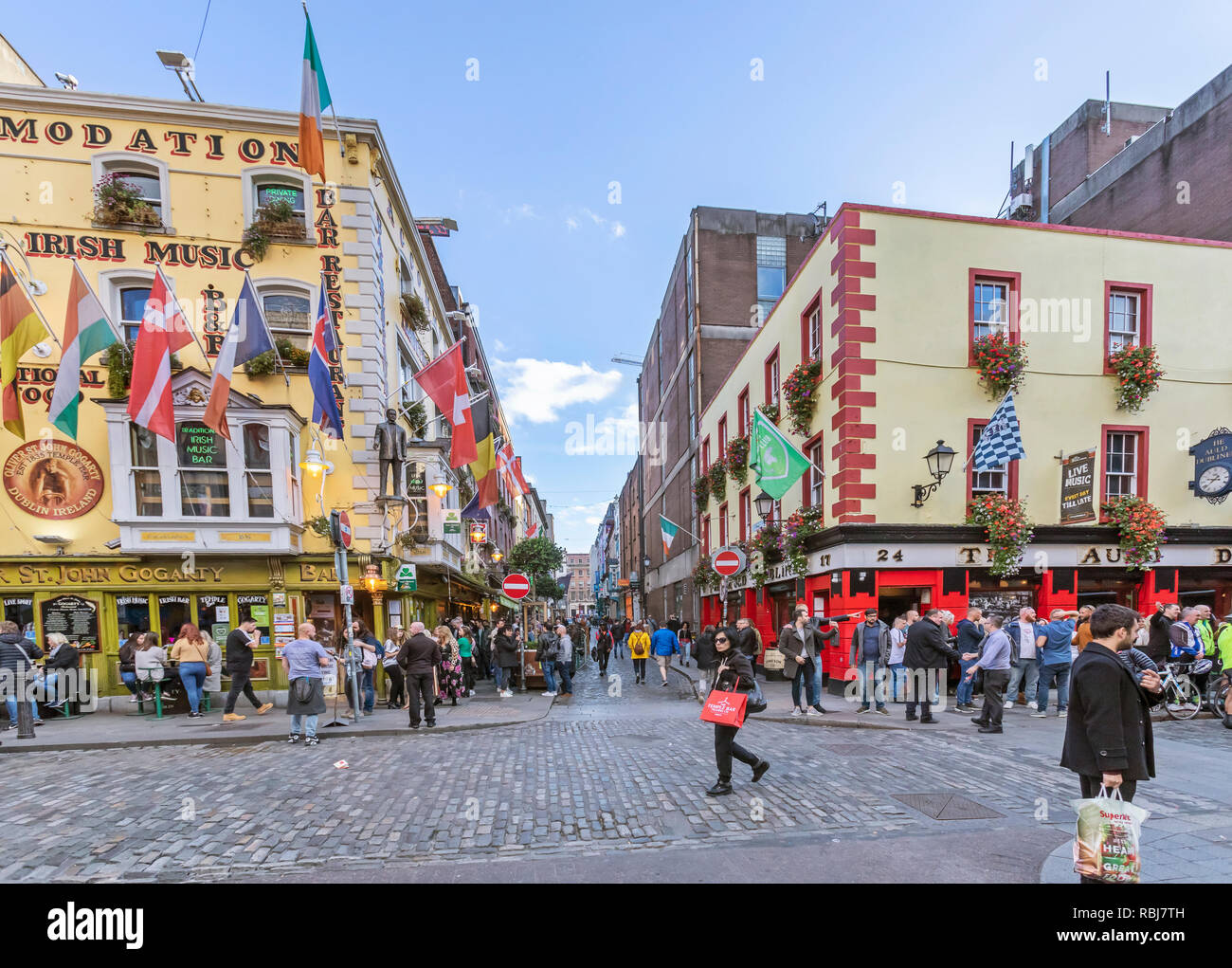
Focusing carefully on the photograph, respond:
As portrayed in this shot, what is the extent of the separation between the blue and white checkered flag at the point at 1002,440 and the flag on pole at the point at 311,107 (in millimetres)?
14342

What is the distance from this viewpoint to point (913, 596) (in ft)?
42.8

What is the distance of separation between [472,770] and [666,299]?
34422 millimetres

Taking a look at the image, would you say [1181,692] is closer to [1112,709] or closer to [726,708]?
[1112,709]

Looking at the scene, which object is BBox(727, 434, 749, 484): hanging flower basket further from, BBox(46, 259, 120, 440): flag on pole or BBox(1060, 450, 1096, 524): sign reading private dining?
BBox(46, 259, 120, 440): flag on pole

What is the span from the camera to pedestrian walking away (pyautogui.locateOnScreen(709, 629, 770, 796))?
5.82 m

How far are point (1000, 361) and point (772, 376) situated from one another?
6231 mm

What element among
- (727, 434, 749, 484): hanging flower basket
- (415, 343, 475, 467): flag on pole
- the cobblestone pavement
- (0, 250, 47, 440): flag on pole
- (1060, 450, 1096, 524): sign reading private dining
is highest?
(0, 250, 47, 440): flag on pole

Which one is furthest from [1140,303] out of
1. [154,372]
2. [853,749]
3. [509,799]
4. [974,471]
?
[154,372]

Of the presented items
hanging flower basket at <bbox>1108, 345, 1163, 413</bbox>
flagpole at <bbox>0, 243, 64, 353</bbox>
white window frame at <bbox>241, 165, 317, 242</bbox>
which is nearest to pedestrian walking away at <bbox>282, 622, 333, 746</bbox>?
flagpole at <bbox>0, 243, 64, 353</bbox>

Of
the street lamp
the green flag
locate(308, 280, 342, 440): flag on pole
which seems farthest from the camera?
the green flag

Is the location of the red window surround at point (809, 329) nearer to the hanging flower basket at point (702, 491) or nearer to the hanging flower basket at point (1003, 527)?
the hanging flower basket at point (1003, 527)

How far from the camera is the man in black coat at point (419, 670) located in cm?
954

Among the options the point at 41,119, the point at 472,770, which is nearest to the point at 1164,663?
the point at 472,770

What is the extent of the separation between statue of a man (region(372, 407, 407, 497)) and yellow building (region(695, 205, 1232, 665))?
405 inches
